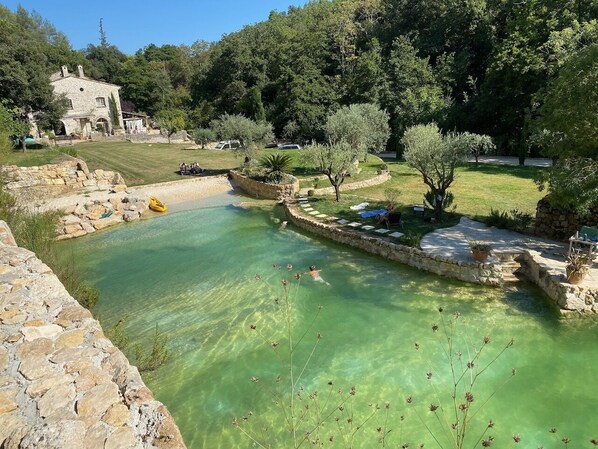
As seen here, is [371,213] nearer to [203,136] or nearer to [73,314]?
[73,314]

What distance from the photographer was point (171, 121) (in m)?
52.4

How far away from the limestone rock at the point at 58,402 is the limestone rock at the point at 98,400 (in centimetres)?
Result: 9

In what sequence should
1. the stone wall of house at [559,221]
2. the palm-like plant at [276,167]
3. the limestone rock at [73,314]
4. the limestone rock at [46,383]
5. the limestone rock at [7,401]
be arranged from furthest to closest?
the palm-like plant at [276,167]
the stone wall of house at [559,221]
the limestone rock at [73,314]
the limestone rock at [46,383]
the limestone rock at [7,401]

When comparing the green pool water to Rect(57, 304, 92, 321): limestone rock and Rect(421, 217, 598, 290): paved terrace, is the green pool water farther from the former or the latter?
Rect(57, 304, 92, 321): limestone rock

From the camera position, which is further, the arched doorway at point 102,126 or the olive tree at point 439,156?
the arched doorway at point 102,126

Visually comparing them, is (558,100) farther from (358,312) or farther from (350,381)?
(350,381)

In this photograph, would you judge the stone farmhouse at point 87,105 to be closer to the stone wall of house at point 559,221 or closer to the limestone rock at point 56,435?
the stone wall of house at point 559,221

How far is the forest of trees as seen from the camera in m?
20.7

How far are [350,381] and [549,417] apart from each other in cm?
347

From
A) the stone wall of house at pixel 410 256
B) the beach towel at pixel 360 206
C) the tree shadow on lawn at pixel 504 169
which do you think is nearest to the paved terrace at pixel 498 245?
the stone wall of house at pixel 410 256

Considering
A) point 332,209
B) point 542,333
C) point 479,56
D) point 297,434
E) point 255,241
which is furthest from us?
point 479,56

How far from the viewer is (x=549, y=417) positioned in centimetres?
684

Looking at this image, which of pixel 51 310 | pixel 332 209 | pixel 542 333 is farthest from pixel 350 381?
pixel 332 209

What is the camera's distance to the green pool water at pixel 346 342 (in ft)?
22.7
